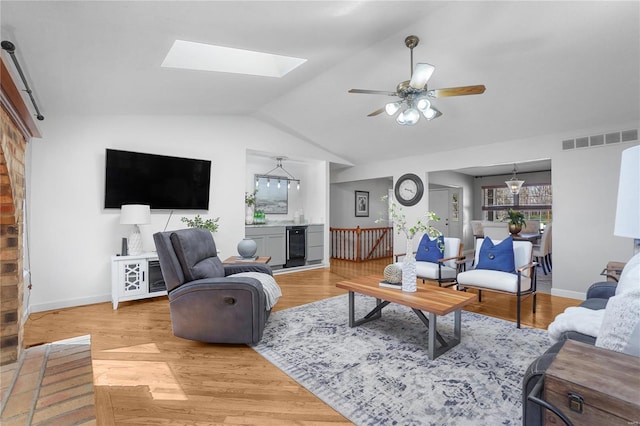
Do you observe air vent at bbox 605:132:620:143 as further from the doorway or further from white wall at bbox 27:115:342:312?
white wall at bbox 27:115:342:312

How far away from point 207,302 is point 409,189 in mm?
4754

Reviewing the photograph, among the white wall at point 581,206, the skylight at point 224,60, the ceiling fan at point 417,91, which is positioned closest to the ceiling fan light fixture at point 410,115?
the ceiling fan at point 417,91

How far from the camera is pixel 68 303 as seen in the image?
3.79 m

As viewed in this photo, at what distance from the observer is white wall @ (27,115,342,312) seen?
3637 mm

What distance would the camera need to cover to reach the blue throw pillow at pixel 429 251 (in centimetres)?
427

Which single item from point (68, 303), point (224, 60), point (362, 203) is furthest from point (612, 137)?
point (68, 303)

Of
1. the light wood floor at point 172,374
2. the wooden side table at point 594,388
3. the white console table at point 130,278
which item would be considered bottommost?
the light wood floor at point 172,374

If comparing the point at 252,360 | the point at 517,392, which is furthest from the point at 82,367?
the point at 517,392

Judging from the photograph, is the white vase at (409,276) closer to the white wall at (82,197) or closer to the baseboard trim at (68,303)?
the white wall at (82,197)

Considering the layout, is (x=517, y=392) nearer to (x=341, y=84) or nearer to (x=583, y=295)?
(x=583, y=295)

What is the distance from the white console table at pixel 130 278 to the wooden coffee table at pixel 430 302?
2630mm

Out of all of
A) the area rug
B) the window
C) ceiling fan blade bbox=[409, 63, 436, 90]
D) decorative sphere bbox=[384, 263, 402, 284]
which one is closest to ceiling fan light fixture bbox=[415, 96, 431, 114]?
ceiling fan blade bbox=[409, 63, 436, 90]

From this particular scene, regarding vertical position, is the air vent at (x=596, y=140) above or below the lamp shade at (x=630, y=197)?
above

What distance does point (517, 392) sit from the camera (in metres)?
1.96
